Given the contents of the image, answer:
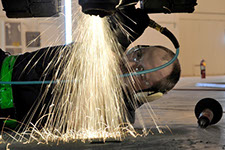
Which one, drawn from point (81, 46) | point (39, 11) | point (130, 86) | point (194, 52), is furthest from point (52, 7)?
point (194, 52)

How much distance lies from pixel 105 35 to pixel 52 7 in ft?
0.84

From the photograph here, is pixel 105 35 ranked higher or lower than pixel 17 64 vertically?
higher

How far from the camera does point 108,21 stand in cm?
162

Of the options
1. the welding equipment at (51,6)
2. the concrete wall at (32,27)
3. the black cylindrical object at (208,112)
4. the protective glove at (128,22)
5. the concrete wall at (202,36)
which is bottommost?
the concrete wall at (202,36)

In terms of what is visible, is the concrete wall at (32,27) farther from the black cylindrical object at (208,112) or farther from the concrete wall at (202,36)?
the black cylindrical object at (208,112)

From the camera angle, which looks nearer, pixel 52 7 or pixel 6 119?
pixel 52 7

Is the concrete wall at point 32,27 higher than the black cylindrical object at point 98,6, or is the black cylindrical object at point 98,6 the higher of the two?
the black cylindrical object at point 98,6

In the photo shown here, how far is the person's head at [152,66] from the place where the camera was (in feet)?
5.93

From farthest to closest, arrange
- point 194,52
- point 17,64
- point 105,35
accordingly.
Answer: point 194,52 → point 17,64 → point 105,35

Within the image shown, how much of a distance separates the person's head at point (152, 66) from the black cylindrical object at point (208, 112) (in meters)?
0.18

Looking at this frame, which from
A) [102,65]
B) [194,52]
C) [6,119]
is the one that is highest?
[102,65]

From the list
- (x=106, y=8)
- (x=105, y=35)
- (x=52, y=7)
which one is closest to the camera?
(x=106, y=8)

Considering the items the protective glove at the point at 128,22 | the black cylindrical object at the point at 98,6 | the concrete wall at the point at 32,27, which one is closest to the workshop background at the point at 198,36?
Answer: the concrete wall at the point at 32,27

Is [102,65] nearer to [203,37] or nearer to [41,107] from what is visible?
[41,107]
